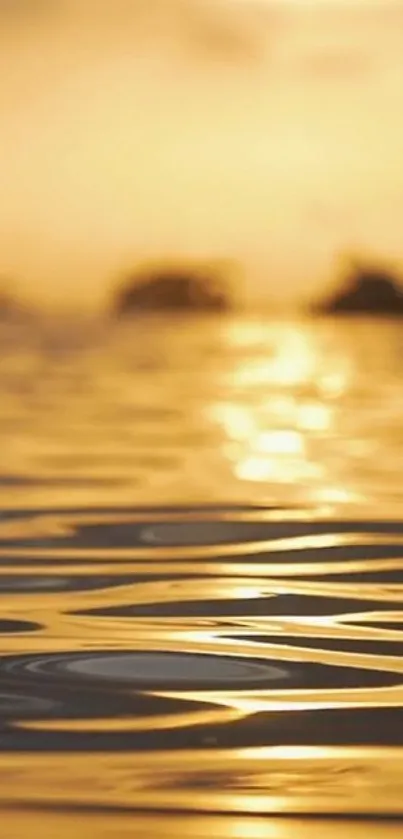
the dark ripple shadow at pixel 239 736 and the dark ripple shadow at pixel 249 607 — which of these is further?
the dark ripple shadow at pixel 249 607

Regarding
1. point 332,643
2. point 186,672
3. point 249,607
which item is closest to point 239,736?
point 186,672

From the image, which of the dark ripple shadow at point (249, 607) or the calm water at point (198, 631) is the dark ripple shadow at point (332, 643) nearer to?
the calm water at point (198, 631)

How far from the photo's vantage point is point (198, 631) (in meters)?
2.61

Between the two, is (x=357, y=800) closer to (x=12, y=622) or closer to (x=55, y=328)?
(x=12, y=622)

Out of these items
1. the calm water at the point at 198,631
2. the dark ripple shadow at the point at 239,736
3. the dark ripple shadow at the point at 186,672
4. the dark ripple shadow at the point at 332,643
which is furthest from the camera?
the dark ripple shadow at the point at 332,643

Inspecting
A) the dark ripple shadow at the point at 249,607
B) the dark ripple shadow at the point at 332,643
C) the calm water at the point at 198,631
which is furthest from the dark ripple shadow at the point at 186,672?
the dark ripple shadow at the point at 249,607

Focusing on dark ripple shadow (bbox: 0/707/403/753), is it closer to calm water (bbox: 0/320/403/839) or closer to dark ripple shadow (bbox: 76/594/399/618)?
calm water (bbox: 0/320/403/839)

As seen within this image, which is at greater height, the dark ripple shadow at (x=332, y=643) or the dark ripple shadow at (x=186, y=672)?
the dark ripple shadow at (x=332, y=643)

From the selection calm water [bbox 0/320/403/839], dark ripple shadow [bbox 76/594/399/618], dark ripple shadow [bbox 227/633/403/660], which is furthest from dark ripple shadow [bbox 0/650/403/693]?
dark ripple shadow [bbox 76/594/399/618]

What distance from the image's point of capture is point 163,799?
1.77m

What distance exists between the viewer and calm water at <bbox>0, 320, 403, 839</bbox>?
179 cm

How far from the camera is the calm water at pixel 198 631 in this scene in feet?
5.87

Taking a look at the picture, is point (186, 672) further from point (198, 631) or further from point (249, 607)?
point (249, 607)

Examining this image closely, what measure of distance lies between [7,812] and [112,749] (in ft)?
0.81
